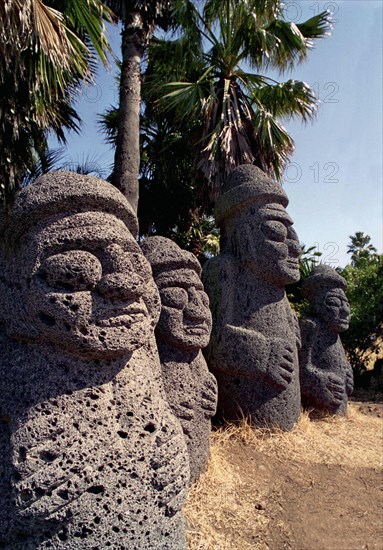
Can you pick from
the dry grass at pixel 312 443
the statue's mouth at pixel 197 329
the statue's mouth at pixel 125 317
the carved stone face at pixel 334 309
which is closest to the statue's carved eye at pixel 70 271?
the statue's mouth at pixel 125 317

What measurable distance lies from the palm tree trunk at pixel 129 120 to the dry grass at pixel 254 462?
3.12 meters

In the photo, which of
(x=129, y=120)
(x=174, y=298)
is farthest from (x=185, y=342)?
(x=129, y=120)

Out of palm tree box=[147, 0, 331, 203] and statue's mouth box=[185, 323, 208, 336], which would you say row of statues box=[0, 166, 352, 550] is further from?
palm tree box=[147, 0, 331, 203]

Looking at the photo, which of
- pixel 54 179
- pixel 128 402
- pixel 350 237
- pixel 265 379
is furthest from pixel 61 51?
pixel 350 237

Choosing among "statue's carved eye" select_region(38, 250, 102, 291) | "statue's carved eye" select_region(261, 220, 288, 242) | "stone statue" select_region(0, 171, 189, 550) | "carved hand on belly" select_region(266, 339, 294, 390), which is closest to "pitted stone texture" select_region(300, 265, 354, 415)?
"carved hand on belly" select_region(266, 339, 294, 390)

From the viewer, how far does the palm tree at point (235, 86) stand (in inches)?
305

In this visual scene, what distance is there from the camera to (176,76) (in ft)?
27.0

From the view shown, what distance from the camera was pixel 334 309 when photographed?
553cm

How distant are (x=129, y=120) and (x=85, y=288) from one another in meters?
4.45

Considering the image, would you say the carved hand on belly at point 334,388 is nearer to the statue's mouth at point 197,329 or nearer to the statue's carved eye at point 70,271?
the statue's mouth at point 197,329

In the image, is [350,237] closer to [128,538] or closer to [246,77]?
[246,77]

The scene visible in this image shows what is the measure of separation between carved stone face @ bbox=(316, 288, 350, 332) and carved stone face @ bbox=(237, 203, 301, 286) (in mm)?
1162

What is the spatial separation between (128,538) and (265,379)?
2.52 m

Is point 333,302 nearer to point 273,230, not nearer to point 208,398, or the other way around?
point 273,230
